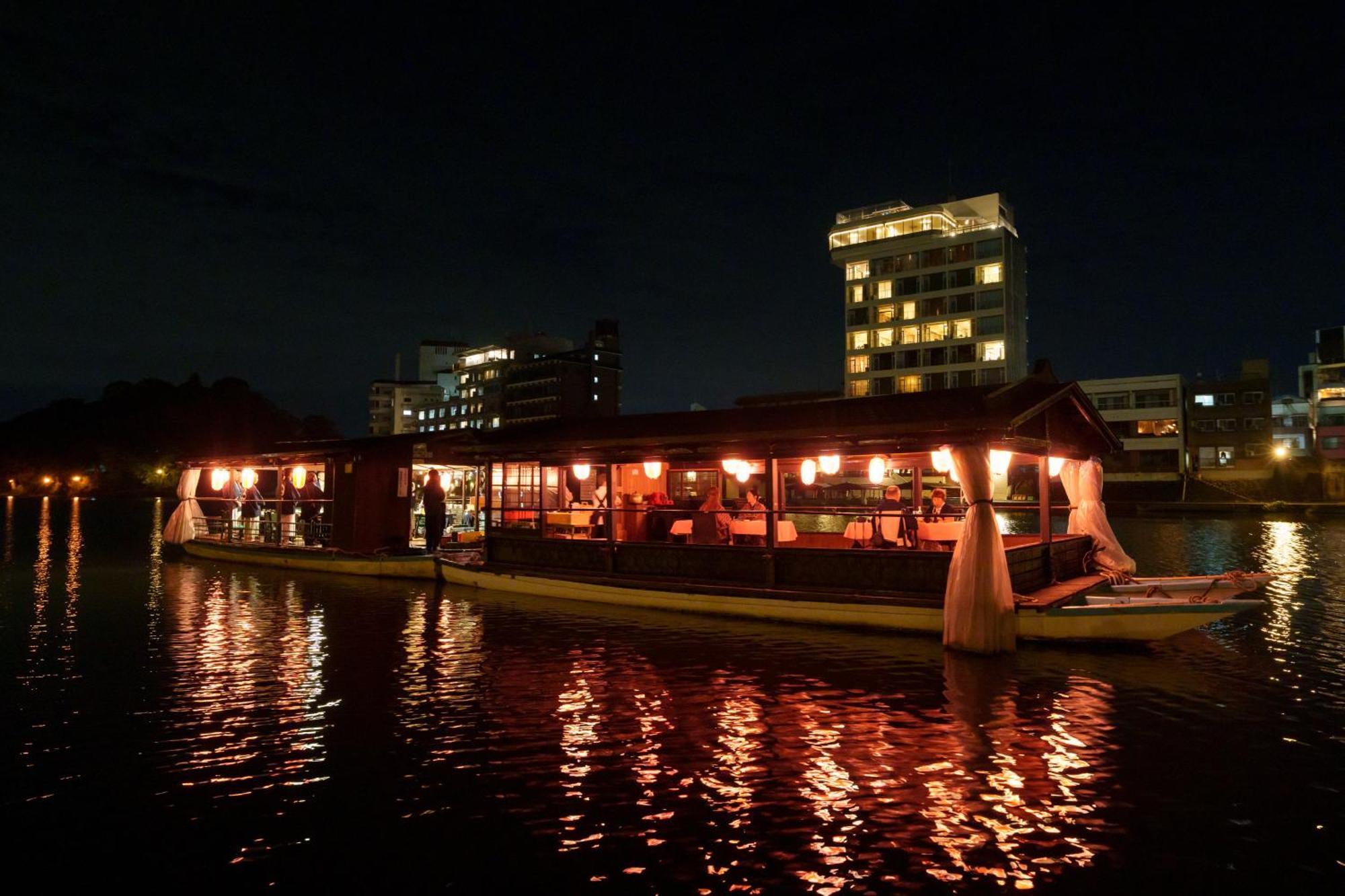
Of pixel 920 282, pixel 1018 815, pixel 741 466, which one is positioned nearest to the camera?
pixel 1018 815

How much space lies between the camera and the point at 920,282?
72.2 m

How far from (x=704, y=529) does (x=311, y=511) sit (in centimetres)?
1817

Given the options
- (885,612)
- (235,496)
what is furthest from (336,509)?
(885,612)

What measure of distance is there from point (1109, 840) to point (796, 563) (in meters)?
8.50

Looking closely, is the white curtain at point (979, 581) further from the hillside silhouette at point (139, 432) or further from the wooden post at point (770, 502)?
the hillside silhouette at point (139, 432)

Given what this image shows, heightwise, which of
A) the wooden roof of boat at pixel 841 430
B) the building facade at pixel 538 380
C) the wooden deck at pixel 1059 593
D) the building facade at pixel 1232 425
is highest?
the building facade at pixel 538 380

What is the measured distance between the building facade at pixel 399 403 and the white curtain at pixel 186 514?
89194 millimetres

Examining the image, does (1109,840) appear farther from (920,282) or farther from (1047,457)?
(920,282)

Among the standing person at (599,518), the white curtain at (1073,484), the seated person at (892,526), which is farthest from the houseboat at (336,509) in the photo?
the white curtain at (1073,484)

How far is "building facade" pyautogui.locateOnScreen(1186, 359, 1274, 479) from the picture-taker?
63.3 metres

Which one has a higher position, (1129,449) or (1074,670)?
(1129,449)

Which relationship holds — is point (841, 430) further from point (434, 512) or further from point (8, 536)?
point (8, 536)

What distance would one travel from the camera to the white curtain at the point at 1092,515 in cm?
1611

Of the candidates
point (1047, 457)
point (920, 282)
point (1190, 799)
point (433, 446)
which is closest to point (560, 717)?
point (1190, 799)
